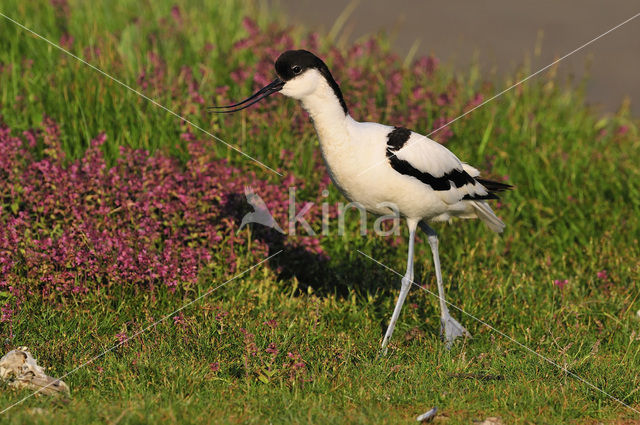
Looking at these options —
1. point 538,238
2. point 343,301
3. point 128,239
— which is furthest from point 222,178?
point 538,238

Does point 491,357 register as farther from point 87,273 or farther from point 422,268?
point 87,273

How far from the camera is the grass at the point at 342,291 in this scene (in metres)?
4.95

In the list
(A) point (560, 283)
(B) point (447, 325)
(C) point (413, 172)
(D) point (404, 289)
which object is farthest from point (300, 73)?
(A) point (560, 283)

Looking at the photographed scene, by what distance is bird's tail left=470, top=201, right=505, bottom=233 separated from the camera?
6.71 m

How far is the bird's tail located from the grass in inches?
15.0

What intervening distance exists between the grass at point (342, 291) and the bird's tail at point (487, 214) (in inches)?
15.0

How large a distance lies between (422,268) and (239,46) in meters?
3.55

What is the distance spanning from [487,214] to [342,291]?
4.47 feet

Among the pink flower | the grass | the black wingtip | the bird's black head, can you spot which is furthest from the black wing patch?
the pink flower

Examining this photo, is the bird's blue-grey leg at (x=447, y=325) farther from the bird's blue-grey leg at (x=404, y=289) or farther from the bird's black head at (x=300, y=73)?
the bird's black head at (x=300, y=73)

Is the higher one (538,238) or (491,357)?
(538,238)

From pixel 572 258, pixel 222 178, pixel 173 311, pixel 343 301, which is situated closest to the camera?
pixel 173 311

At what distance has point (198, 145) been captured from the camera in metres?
7.12
